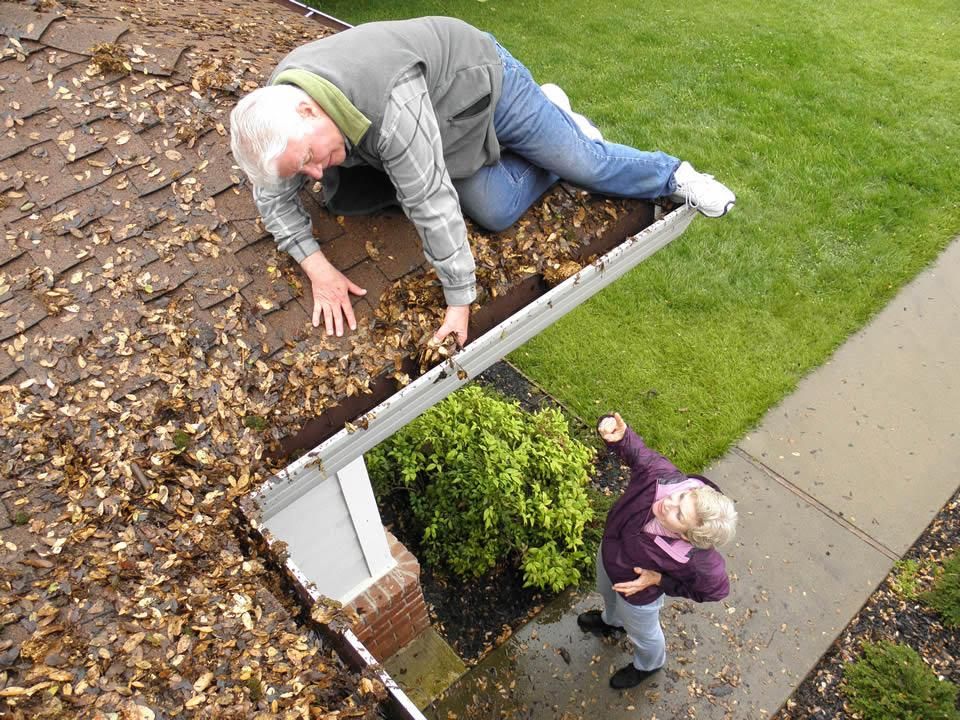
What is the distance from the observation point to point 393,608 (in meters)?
4.34

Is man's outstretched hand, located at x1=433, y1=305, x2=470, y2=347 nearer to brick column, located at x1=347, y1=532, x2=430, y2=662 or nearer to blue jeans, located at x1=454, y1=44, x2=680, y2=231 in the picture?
blue jeans, located at x1=454, y1=44, x2=680, y2=231

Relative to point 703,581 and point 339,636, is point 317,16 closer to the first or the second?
point 339,636

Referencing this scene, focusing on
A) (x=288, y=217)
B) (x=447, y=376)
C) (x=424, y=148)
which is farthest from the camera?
(x=447, y=376)

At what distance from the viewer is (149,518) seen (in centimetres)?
220

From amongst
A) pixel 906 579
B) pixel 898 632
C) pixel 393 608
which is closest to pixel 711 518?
pixel 393 608

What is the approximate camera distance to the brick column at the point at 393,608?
4.27m

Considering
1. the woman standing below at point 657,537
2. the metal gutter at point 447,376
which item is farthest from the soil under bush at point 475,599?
the metal gutter at point 447,376

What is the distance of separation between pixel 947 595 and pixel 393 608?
3707 millimetres

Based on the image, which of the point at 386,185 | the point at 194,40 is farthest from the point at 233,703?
the point at 194,40

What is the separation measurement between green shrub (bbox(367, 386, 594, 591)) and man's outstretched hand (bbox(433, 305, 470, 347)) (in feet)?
6.72

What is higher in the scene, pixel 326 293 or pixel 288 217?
pixel 288 217

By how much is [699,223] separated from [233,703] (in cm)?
654

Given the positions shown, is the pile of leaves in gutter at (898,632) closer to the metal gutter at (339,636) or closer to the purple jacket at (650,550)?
the purple jacket at (650,550)

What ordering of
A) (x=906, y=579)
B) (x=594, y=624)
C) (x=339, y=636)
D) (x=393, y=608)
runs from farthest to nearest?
(x=906, y=579) < (x=594, y=624) < (x=393, y=608) < (x=339, y=636)
